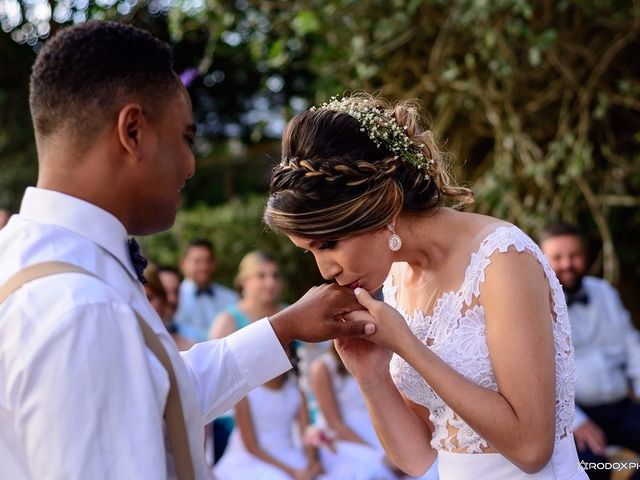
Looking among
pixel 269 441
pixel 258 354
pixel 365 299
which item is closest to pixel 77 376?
pixel 258 354

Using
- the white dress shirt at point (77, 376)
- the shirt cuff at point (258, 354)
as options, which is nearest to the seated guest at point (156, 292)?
the shirt cuff at point (258, 354)

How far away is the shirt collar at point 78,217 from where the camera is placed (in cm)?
161

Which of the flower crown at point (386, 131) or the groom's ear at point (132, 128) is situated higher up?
the groom's ear at point (132, 128)

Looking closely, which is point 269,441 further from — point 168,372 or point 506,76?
point 168,372

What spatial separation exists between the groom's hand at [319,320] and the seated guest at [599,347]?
3.60 m

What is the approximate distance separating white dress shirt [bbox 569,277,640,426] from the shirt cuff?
13.0 feet

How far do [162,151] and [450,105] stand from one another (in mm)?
6764

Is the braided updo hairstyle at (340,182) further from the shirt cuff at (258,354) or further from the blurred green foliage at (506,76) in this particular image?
the blurred green foliage at (506,76)

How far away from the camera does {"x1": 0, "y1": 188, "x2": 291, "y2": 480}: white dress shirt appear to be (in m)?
1.40

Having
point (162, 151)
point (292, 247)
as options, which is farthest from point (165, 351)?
point (292, 247)

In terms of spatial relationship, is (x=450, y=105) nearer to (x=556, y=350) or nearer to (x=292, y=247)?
(x=292, y=247)

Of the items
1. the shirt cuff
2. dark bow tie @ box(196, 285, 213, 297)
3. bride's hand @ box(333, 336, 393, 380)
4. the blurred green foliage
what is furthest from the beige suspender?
dark bow tie @ box(196, 285, 213, 297)

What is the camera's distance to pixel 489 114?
7.84 metres

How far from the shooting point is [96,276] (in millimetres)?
1530
